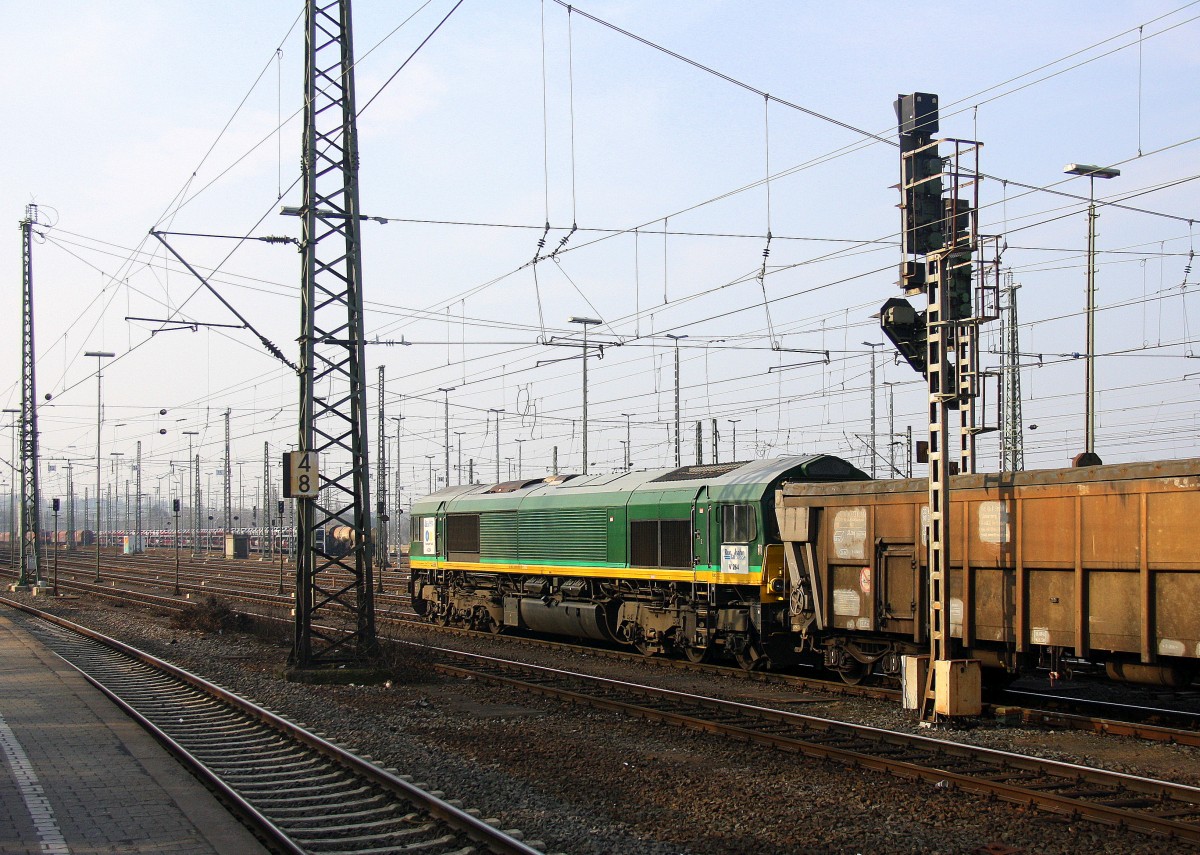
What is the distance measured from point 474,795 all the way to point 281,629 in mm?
16462

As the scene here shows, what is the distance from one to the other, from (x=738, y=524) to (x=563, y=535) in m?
5.61

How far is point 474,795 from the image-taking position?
10.1 m

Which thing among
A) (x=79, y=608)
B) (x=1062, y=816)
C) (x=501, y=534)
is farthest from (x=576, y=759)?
(x=79, y=608)

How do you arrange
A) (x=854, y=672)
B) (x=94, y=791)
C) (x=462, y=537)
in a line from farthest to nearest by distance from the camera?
1. (x=462, y=537)
2. (x=854, y=672)
3. (x=94, y=791)

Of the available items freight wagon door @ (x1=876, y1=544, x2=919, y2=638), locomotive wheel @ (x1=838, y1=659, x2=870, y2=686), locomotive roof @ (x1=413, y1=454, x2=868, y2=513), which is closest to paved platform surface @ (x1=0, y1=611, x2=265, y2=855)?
freight wagon door @ (x1=876, y1=544, x2=919, y2=638)

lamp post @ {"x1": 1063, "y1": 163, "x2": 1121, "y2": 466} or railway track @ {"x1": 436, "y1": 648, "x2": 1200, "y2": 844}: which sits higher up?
lamp post @ {"x1": 1063, "y1": 163, "x2": 1121, "y2": 466}

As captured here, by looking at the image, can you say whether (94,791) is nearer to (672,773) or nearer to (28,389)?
(672,773)

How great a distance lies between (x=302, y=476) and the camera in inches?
688

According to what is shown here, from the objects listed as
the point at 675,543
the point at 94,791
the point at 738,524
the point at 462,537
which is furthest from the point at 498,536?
the point at 94,791

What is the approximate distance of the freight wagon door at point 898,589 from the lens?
14992 mm

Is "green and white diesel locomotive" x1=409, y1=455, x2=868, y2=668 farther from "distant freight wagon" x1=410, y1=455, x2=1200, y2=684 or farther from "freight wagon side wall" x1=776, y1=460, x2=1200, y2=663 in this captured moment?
"freight wagon side wall" x1=776, y1=460, x2=1200, y2=663

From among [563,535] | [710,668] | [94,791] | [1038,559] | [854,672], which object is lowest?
[710,668]

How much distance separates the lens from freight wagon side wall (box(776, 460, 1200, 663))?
39.1ft

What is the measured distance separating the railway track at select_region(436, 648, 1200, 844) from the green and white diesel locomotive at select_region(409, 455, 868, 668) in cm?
276
